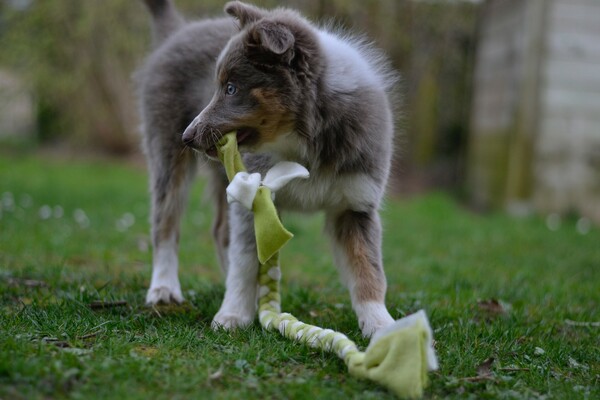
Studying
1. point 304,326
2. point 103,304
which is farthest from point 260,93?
point 103,304

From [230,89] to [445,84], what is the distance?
1061 cm

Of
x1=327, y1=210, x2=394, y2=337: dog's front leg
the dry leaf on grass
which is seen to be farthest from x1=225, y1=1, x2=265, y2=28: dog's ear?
the dry leaf on grass

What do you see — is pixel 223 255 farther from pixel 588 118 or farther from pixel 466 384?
pixel 588 118

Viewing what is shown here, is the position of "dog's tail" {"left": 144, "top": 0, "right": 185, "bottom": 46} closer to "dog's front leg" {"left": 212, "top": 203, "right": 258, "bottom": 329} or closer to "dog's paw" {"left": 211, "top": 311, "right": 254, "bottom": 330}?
"dog's front leg" {"left": 212, "top": 203, "right": 258, "bottom": 329}

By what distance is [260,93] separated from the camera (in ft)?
11.4

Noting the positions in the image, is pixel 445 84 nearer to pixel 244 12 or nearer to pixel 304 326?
pixel 244 12

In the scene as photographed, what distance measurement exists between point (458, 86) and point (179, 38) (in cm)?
970

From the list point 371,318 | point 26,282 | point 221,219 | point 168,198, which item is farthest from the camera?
point 221,219

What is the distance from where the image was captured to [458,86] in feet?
44.3

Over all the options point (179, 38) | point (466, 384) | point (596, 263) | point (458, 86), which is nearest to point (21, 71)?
point (458, 86)

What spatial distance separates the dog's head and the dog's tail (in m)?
1.83

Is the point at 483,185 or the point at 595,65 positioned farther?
the point at 483,185

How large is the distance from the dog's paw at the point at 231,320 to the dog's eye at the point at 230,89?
1.18 metres

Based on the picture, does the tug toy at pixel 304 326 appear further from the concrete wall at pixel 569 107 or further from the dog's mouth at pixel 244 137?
the concrete wall at pixel 569 107
